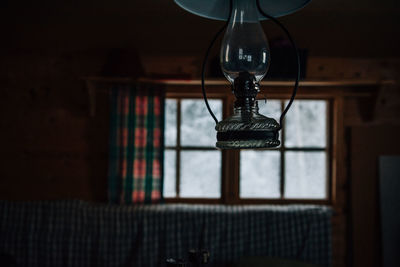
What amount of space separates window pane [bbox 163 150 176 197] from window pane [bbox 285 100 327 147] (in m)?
1.02

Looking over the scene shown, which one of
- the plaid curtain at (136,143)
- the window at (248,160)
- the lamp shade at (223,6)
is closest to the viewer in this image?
the lamp shade at (223,6)

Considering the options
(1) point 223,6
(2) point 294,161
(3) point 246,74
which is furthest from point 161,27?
(3) point 246,74

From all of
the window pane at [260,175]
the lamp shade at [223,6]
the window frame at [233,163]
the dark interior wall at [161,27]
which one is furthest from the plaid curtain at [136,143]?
the lamp shade at [223,6]

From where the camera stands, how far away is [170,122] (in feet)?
10.8

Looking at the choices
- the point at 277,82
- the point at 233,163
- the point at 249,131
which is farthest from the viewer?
the point at 233,163

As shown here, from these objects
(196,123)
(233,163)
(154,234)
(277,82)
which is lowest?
(154,234)

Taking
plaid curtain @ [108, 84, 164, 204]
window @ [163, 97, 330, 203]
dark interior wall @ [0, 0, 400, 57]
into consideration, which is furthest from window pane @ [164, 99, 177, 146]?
dark interior wall @ [0, 0, 400, 57]

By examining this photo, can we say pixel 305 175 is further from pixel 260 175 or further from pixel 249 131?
pixel 249 131

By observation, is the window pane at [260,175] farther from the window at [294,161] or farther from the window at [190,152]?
the window at [190,152]

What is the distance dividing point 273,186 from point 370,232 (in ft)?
2.92

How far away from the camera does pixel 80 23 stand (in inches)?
121

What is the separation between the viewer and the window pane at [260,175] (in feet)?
10.7

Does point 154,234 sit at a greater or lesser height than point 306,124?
lesser

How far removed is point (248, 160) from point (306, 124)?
0.60 m
